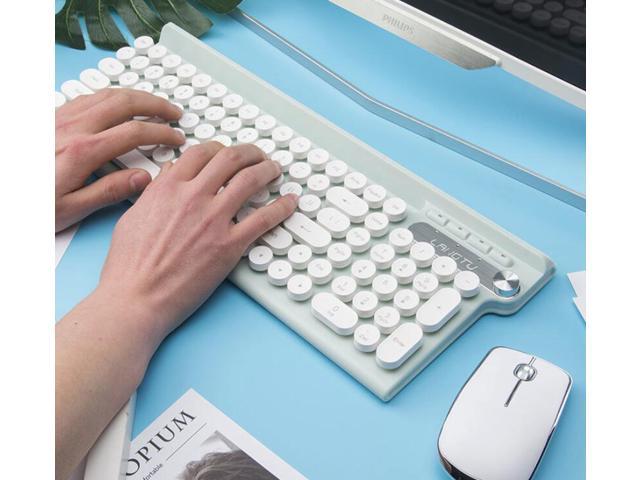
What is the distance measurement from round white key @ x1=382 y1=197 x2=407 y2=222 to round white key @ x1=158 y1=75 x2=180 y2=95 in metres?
0.31

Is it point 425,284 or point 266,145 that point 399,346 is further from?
point 266,145

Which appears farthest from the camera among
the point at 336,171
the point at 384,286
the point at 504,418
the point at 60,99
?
the point at 60,99

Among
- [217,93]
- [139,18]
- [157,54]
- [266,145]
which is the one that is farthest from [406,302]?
[139,18]

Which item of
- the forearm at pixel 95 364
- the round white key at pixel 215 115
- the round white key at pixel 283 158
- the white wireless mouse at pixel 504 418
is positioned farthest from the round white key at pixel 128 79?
the white wireless mouse at pixel 504 418

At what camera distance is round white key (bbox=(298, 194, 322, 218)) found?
0.77m

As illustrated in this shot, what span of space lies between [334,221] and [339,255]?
4 cm

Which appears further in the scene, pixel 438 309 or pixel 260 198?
pixel 260 198

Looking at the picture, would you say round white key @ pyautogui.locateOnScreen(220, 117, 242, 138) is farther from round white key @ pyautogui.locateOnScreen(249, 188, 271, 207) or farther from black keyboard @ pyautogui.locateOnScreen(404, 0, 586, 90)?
black keyboard @ pyautogui.locateOnScreen(404, 0, 586, 90)

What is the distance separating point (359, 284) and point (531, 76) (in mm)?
263

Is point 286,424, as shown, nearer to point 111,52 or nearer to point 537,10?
point 537,10

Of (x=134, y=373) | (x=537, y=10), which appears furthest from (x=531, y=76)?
(x=134, y=373)

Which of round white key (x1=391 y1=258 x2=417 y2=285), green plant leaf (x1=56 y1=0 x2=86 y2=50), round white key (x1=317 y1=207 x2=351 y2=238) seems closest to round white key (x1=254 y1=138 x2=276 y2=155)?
round white key (x1=317 y1=207 x2=351 y2=238)

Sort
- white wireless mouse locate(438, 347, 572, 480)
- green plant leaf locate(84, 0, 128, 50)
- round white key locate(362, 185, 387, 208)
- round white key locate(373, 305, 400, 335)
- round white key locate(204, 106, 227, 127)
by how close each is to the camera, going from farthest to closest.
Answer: green plant leaf locate(84, 0, 128, 50), round white key locate(204, 106, 227, 127), round white key locate(362, 185, 387, 208), round white key locate(373, 305, 400, 335), white wireless mouse locate(438, 347, 572, 480)

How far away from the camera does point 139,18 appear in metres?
1.03
